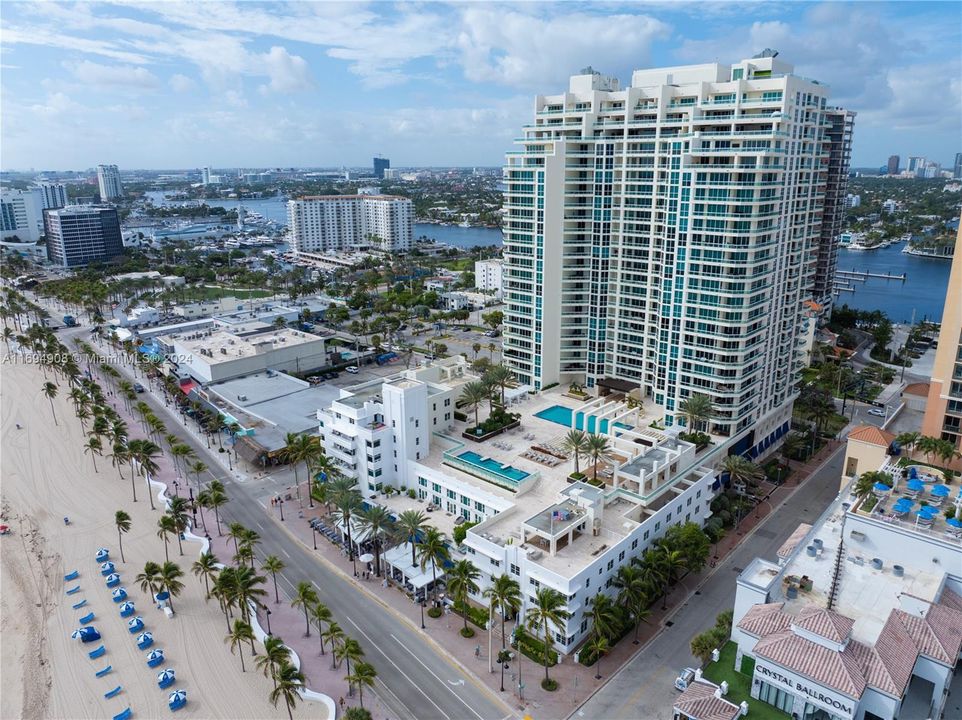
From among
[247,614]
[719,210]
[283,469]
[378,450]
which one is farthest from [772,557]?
[283,469]

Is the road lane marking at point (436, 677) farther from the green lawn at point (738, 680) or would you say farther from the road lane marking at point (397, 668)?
the green lawn at point (738, 680)

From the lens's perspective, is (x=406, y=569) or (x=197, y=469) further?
(x=197, y=469)

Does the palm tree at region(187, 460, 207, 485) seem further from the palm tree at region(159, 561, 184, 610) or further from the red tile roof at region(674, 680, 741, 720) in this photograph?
the red tile roof at region(674, 680, 741, 720)

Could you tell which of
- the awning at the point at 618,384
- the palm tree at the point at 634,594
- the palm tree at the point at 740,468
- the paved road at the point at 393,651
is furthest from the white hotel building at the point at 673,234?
the paved road at the point at 393,651

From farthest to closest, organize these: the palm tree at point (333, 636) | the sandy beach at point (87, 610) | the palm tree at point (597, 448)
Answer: the palm tree at point (597, 448) → the sandy beach at point (87, 610) → the palm tree at point (333, 636)

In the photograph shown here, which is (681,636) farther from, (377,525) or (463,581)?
(377,525)

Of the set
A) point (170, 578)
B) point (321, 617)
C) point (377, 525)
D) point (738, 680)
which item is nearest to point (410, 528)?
point (377, 525)
